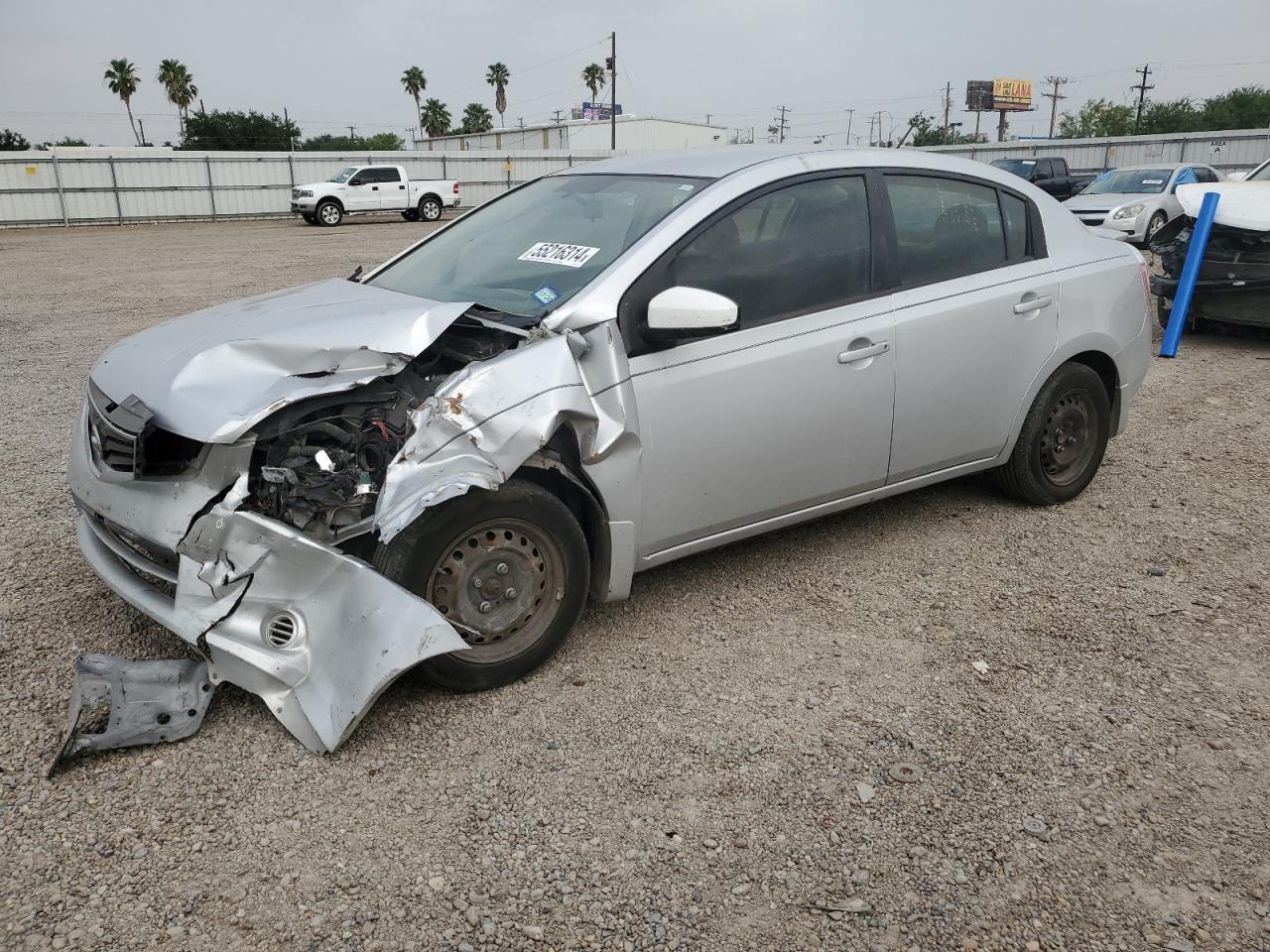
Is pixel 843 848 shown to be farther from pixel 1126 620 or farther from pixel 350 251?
pixel 350 251

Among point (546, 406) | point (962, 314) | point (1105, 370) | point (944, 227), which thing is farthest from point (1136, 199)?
point (546, 406)

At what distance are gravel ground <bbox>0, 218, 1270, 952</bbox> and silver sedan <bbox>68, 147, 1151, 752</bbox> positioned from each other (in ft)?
0.85

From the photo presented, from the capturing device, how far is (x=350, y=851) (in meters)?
2.59

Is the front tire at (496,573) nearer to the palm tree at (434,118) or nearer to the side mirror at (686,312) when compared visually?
the side mirror at (686,312)

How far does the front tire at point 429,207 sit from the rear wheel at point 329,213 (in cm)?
270

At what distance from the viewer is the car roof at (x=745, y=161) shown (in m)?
3.97

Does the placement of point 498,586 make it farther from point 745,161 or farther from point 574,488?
point 745,161

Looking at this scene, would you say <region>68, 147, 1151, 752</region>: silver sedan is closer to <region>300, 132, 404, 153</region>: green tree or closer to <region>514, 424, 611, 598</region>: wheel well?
<region>514, 424, 611, 598</region>: wheel well

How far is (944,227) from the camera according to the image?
171 inches

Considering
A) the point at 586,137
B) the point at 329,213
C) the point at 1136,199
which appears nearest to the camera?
the point at 1136,199

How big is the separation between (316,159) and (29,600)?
34504 mm

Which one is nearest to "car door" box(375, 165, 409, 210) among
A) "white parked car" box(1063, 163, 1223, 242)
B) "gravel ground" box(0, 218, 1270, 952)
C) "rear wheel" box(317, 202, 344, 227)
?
"rear wheel" box(317, 202, 344, 227)

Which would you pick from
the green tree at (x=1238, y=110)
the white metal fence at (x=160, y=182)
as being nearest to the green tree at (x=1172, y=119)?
the green tree at (x=1238, y=110)

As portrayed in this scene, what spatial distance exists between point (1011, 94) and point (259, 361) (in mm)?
106214
